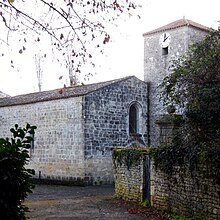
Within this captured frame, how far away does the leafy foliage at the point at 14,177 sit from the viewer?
4.32 m

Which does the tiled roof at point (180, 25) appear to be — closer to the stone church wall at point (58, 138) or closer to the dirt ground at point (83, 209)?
the stone church wall at point (58, 138)

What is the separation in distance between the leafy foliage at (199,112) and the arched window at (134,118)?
39.7 ft

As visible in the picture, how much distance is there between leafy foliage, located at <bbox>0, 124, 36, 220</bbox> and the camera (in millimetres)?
4320

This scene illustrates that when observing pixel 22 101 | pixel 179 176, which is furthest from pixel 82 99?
pixel 179 176

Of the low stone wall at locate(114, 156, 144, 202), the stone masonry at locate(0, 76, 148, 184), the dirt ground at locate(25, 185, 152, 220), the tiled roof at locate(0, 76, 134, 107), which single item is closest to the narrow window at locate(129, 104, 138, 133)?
the stone masonry at locate(0, 76, 148, 184)

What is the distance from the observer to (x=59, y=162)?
889 inches

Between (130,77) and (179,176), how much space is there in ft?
46.2

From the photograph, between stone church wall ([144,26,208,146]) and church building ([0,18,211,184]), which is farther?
stone church wall ([144,26,208,146])

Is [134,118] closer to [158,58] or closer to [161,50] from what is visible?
[158,58]

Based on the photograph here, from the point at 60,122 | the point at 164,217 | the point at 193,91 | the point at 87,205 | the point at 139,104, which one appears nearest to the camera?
the point at 164,217

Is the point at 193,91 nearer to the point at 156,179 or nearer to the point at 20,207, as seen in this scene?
the point at 156,179

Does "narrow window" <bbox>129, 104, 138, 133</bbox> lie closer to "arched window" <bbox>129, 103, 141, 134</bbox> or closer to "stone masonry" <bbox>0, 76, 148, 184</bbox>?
"arched window" <bbox>129, 103, 141, 134</bbox>

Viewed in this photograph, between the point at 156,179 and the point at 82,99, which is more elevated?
the point at 82,99

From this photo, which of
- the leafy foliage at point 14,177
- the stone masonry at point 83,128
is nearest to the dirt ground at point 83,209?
the stone masonry at point 83,128
